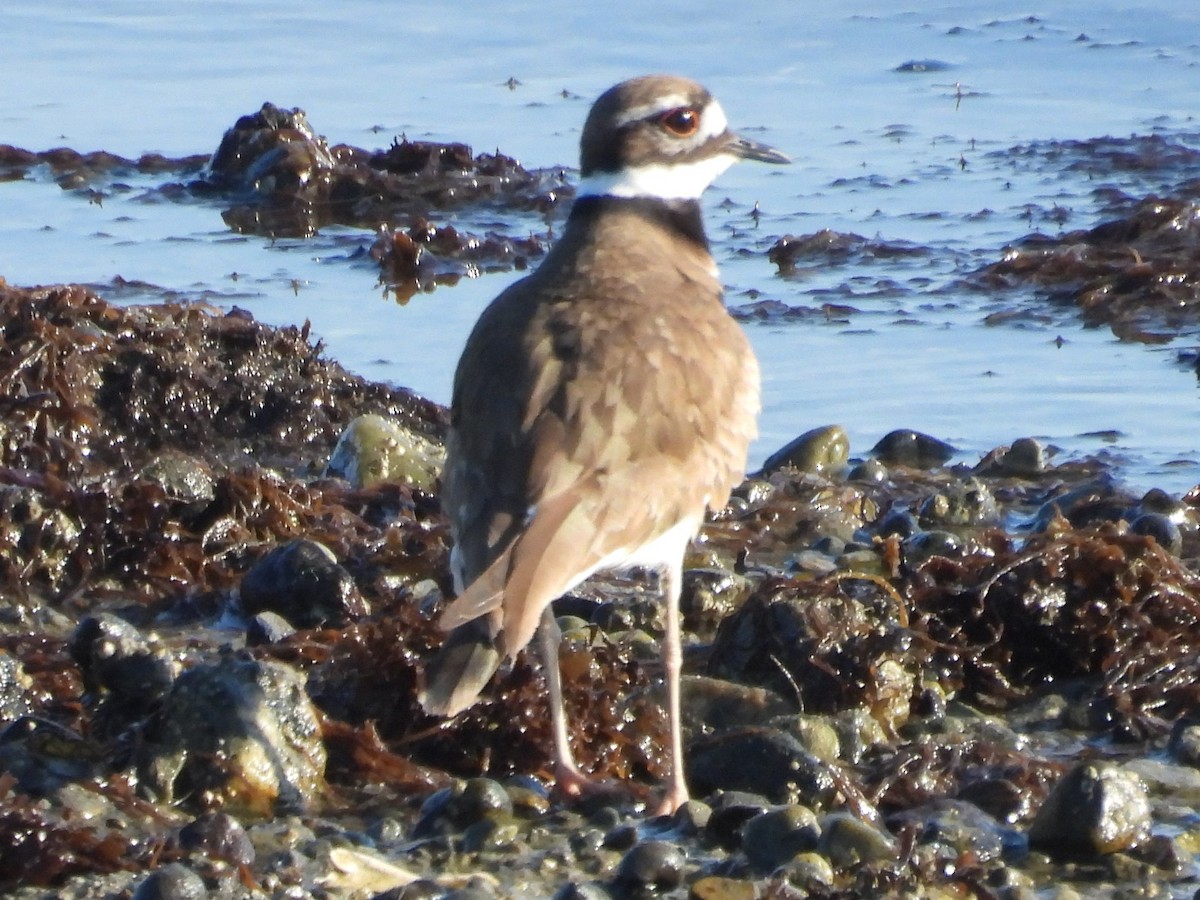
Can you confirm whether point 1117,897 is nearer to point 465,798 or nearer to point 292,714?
point 465,798

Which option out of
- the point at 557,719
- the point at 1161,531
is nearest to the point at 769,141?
the point at 1161,531

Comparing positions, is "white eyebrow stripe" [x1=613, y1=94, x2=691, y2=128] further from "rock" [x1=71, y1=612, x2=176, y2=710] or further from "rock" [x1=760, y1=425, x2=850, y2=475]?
"rock" [x1=760, y1=425, x2=850, y2=475]

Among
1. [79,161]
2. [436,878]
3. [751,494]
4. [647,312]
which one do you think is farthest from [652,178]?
[79,161]

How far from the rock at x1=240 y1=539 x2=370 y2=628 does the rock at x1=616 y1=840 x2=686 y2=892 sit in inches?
62.3

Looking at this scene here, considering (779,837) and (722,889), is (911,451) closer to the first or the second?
(779,837)

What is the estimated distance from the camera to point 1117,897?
393cm

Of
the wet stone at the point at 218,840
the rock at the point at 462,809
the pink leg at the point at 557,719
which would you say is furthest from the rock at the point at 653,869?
the wet stone at the point at 218,840

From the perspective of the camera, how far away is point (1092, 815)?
4.05 m

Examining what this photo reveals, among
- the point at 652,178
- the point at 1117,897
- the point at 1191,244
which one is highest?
the point at 652,178

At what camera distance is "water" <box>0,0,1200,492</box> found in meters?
8.03

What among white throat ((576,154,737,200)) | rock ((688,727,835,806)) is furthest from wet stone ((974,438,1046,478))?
rock ((688,727,835,806))

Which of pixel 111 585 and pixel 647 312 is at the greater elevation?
pixel 647 312

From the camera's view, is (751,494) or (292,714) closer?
(292,714)

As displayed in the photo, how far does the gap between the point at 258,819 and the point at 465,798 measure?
40cm
